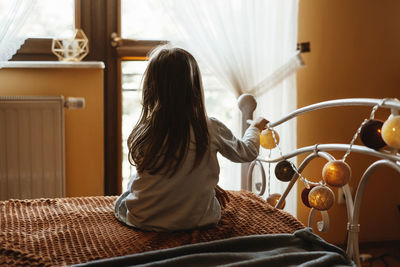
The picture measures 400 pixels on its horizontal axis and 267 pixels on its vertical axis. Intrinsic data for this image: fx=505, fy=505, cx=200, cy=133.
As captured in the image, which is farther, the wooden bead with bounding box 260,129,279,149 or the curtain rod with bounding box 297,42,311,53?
the curtain rod with bounding box 297,42,311,53

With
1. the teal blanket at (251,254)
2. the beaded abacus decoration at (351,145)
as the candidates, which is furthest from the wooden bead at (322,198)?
the teal blanket at (251,254)

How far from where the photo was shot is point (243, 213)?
1524mm

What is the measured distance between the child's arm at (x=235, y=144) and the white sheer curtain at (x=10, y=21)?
1132mm

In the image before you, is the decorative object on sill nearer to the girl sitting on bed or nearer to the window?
the window

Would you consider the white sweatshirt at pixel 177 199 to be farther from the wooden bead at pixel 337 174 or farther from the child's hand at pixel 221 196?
the wooden bead at pixel 337 174

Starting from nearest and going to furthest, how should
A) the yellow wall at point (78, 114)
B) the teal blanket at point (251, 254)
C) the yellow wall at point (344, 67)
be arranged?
the teal blanket at point (251, 254) < the yellow wall at point (78, 114) < the yellow wall at point (344, 67)

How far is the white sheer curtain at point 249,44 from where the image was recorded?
2.35 m

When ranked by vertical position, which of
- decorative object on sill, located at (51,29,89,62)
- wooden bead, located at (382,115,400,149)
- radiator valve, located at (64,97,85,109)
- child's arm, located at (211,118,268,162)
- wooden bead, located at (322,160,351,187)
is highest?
decorative object on sill, located at (51,29,89,62)

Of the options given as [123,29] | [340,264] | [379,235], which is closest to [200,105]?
[340,264]

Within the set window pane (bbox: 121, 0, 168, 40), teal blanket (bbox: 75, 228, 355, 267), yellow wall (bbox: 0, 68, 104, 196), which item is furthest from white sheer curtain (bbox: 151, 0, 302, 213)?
teal blanket (bbox: 75, 228, 355, 267)

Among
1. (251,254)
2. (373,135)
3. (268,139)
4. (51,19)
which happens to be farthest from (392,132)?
(51,19)

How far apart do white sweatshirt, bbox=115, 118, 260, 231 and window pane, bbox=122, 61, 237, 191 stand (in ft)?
3.56

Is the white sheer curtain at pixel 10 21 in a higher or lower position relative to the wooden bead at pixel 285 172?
higher

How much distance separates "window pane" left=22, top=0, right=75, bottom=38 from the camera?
2410 millimetres
